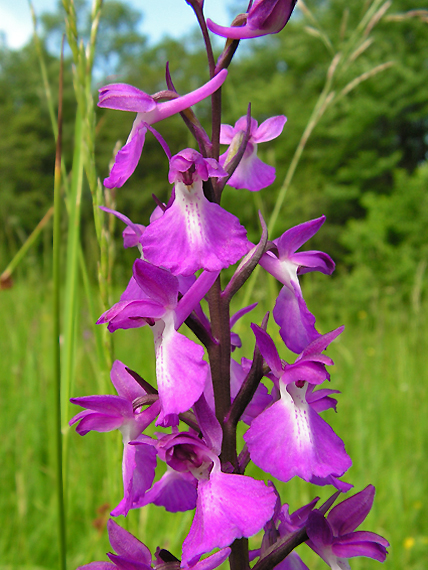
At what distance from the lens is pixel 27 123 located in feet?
66.7

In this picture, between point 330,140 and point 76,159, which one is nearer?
point 76,159

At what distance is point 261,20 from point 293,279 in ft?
1.27

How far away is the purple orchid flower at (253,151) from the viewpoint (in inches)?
35.8

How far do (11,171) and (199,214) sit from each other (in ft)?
70.5

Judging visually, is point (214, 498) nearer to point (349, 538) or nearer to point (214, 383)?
point (214, 383)

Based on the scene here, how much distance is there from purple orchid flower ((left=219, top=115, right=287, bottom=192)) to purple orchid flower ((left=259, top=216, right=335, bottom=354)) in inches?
6.0

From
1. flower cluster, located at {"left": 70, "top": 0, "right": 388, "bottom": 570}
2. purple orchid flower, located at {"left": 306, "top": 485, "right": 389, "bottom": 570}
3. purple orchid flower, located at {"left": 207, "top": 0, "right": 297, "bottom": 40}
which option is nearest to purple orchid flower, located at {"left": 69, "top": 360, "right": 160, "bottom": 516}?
flower cluster, located at {"left": 70, "top": 0, "right": 388, "bottom": 570}

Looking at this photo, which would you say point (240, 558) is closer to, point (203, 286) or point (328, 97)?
point (203, 286)

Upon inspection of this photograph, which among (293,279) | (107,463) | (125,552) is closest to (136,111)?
(293,279)

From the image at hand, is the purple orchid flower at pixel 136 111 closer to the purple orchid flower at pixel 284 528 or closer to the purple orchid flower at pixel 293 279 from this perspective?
the purple orchid flower at pixel 293 279

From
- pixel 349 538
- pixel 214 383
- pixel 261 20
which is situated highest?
pixel 261 20

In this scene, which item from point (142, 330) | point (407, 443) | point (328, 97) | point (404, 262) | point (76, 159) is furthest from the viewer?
point (404, 262)

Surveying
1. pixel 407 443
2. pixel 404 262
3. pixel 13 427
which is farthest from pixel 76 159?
pixel 404 262

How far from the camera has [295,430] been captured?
686 mm
